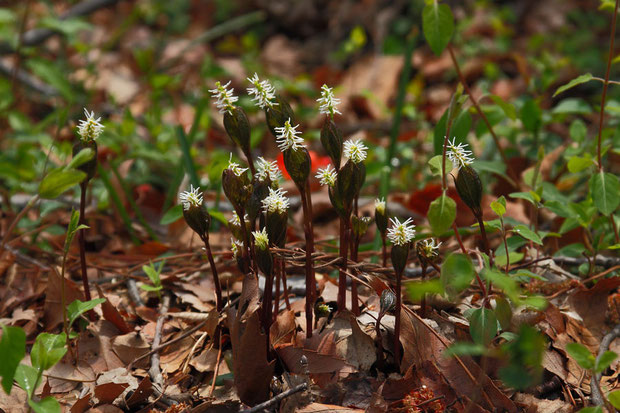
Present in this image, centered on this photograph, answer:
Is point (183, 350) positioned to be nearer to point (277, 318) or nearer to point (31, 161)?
point (277, 318)

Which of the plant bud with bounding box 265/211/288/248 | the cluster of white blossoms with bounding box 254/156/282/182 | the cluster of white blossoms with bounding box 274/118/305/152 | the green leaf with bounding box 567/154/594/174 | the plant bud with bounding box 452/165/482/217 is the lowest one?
the plant bud with bounding box 265/211/288/248

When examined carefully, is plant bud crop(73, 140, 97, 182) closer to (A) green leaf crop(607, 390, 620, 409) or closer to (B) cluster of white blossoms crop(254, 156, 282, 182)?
(B) cluster of white blossoms crop(254, 156, 282, 182)

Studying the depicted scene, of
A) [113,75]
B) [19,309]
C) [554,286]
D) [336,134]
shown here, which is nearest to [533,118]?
[554,286]

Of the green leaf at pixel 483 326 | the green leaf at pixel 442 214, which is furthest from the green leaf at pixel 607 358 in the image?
the green leaf at pixel 442 214

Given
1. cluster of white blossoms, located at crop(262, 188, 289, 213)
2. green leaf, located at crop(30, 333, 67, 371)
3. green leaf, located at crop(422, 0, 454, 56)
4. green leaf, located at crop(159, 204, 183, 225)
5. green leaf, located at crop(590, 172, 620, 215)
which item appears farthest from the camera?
green leaf, located at crop(159, 204, 183, 225)

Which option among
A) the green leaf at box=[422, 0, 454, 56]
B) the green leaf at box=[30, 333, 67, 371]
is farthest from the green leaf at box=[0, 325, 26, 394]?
the green leaf at box=[422, 0, 454, 56]

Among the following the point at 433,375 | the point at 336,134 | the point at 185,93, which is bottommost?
the point at 433,375

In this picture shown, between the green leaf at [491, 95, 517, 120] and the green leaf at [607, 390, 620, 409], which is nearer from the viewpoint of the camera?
the green leaf at [607, 390, 620, 409]
